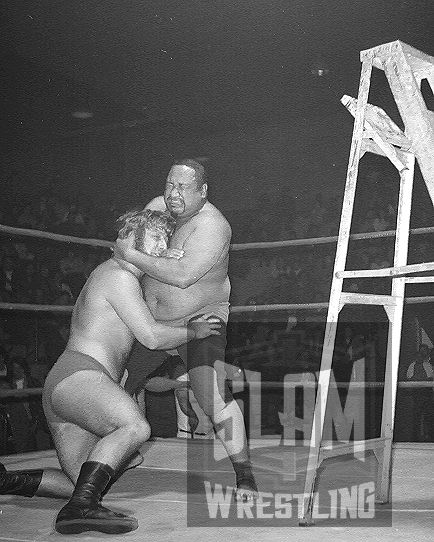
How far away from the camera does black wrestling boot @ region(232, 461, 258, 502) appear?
7.40 feet

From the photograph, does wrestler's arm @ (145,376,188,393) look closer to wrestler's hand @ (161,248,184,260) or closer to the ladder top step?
wrestler's hand @ (161,248,184,260)

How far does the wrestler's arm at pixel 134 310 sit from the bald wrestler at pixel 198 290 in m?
0.11

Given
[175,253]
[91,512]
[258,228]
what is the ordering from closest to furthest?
[91,512], [175,253], [258,228]

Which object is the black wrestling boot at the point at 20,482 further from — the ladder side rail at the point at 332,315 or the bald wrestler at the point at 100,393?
the ladder side rail at the point at 332,315

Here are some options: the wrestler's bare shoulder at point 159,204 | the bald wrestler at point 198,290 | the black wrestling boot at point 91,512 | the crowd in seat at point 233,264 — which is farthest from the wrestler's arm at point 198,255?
the crowd in seat at point 233,264

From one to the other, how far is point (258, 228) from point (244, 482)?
5.02 metres

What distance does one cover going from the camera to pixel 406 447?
3.51m

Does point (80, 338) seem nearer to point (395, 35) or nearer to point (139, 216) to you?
point (139, 216)

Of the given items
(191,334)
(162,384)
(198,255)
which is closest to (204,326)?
(191,334)

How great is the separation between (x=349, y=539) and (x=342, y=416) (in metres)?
3.32

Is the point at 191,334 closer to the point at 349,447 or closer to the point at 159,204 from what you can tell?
the point at 349,447

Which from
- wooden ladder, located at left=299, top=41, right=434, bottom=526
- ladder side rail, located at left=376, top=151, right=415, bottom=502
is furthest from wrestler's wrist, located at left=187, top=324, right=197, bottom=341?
ladder side rail, located at left=376, top=151, right=415, bottom=502

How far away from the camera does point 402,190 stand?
86.1 inches

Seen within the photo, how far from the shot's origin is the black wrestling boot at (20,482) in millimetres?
2125
